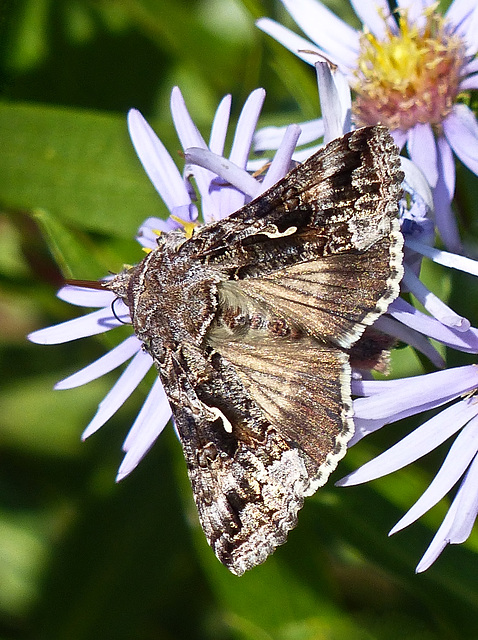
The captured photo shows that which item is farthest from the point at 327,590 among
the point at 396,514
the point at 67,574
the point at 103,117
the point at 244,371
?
the point at 103,117

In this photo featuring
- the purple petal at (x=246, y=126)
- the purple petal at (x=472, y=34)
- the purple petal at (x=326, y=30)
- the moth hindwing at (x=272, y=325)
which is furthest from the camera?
the purple petal at (x=326, y=30)

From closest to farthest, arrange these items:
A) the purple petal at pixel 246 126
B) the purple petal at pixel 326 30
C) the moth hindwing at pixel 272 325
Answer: the moth hindwing at pixel 272 325 < the purple petal at pixel 246 126 < the purple petal at pixel 326 30

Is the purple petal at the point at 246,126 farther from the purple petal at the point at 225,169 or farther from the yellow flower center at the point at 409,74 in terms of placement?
the yellow flower center at the point at 409,74

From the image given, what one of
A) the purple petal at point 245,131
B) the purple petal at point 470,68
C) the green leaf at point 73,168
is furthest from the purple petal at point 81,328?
the purple petal at point 470,68

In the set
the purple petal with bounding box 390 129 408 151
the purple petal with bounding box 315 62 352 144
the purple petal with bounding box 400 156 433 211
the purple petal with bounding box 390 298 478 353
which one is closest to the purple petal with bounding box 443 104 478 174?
the purple petal with bounding box 390 129 408 151

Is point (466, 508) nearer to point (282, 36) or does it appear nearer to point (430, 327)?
point (430, 327)

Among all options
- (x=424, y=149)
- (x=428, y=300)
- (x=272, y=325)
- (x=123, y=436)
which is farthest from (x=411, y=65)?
(x=123, y=436)

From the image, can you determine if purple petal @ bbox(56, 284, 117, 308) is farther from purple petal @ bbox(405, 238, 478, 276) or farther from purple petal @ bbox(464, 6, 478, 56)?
purple petal @ bbox(464, 6, 478, 56)
